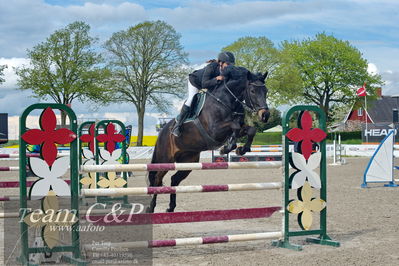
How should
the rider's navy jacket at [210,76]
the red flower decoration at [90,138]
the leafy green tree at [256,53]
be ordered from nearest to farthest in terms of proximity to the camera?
the rider's navy jacket at [210,76] < the red flower decoration at [90,138] < the leafy green tree at [256,53]

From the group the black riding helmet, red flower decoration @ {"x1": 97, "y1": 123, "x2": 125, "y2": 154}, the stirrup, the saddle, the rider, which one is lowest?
red flower decoration @ {"x1": 97, "y1": 123, "x2": 125, "y2": 154}

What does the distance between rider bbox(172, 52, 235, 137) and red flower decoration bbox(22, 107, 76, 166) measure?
2145mm

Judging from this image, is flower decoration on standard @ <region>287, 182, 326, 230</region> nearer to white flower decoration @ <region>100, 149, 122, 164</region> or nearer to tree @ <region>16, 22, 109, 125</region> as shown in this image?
white flower decoration @ <region>100, 149, 122, 164</region>

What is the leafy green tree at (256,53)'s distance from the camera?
138ft

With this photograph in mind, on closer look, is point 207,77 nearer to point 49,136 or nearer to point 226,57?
point 226,57

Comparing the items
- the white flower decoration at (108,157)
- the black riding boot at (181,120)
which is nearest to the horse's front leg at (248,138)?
the black riding boot at (181,120)

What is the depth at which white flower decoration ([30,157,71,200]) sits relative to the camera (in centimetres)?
449

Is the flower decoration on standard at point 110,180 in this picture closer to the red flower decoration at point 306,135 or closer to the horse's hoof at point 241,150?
the horse's hoof at point 241,150

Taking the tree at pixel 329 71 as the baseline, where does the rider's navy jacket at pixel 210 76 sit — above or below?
below

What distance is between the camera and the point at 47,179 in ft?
14.9

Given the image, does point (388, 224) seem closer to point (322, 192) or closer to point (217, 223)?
point (322, 192)

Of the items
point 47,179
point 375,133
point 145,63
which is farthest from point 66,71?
point 47,179

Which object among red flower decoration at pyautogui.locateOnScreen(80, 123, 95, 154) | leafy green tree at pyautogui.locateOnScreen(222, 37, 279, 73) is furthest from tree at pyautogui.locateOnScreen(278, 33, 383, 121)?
red flower decoration at pyautogui.locateOnScreen(80, 123, 95, 154)

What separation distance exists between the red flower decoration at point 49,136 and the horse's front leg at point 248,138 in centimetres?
206
